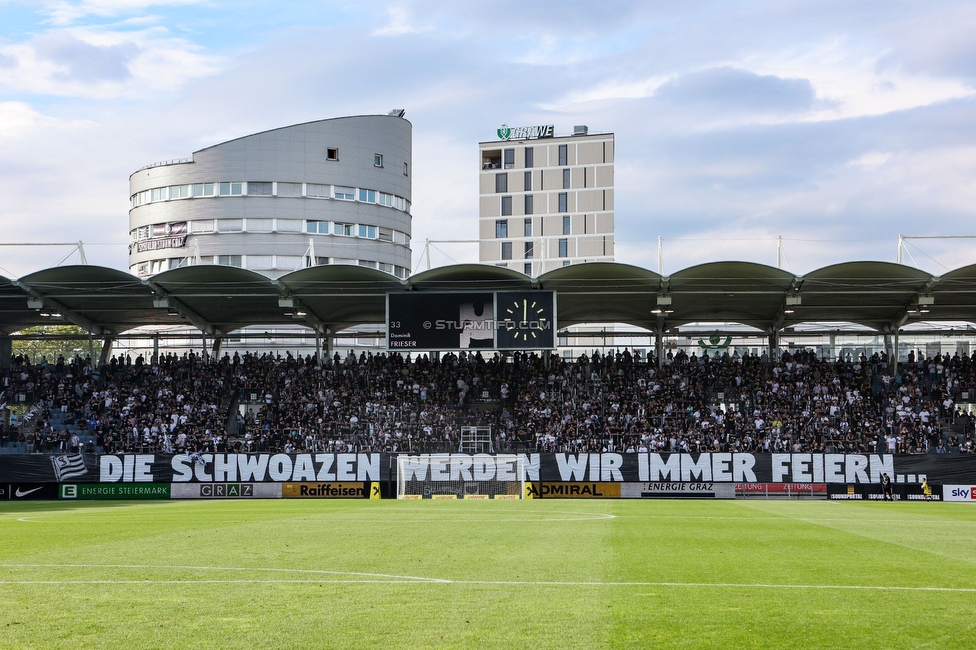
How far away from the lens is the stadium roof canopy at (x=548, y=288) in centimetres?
4419

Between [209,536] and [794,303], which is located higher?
[794,303]

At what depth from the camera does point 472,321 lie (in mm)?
45125

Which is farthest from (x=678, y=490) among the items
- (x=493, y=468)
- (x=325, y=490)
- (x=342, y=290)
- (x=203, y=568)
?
(x=203, y=568)

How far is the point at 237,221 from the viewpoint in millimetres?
88000

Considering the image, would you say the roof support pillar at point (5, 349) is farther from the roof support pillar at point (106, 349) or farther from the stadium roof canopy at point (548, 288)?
the roof support pillar at point (106, 349)

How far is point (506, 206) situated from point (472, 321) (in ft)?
244

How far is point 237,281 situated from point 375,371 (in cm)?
918

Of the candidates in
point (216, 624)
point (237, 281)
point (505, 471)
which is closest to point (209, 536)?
point (216, 624)

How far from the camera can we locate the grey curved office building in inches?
3460

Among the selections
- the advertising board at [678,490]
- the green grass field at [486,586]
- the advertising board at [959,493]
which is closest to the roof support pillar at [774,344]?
the advertising board at [959,493]

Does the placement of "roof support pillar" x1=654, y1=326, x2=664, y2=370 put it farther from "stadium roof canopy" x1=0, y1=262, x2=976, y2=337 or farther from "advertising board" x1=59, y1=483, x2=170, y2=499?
"advertising board" x1=59, y1=483, x2=170, y2=499

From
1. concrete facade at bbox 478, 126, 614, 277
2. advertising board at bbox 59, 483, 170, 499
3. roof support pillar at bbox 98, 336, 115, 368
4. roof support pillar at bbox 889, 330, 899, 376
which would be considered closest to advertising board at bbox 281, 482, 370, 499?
advertising board at bbox 59, 483, 170, 499

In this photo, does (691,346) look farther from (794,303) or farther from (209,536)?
(209,536)

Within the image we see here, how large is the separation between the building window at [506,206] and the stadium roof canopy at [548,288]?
64.1m
